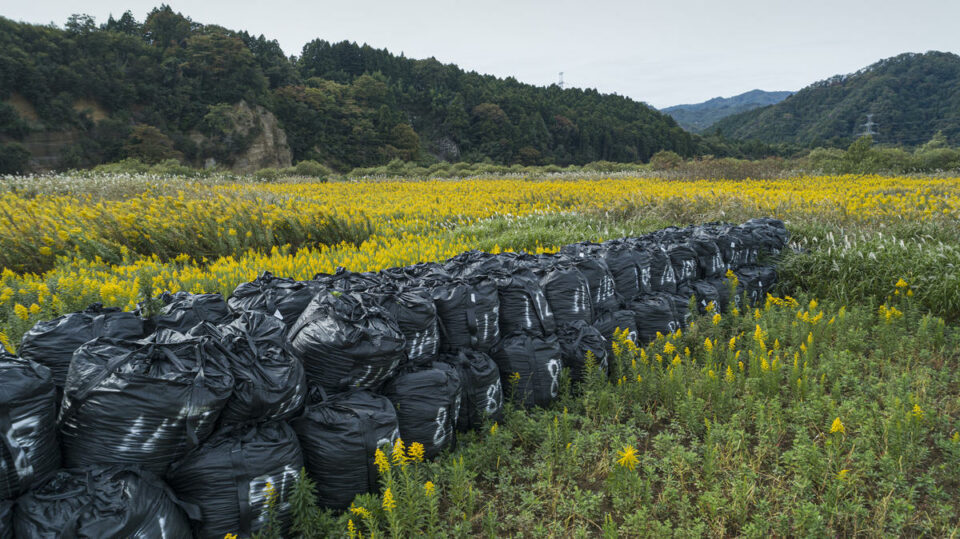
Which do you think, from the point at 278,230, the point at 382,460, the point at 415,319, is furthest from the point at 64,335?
the point at 278,230

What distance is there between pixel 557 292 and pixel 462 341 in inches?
38.7

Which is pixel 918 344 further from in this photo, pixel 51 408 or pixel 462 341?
pixel 51 408

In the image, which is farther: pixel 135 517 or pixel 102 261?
pixel 102 261

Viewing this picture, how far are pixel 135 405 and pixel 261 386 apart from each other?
0.44 m

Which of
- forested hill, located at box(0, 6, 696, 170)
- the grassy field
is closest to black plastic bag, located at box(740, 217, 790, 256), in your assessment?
the grassy field

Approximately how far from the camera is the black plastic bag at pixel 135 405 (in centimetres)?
180

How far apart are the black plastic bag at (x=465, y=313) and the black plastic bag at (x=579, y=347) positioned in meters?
0.65

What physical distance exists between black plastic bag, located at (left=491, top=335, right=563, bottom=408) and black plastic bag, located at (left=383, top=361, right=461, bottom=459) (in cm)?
60

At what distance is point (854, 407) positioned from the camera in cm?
308

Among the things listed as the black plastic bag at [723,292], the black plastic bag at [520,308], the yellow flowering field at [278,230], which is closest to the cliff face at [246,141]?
the yellow flowering field at [278,230]

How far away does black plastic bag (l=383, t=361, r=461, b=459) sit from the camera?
267 centimetres

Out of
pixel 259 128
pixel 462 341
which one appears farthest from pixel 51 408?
pixel 259 128

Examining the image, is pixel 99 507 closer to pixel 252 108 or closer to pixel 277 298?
pixel 277 298

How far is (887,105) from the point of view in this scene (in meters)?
65.0
